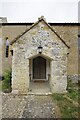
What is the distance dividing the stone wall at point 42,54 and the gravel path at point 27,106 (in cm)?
169

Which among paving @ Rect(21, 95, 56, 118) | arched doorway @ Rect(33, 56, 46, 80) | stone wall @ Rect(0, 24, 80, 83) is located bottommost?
paving @ Rect(21, 95, 56, 118)

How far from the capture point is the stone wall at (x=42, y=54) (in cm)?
1554

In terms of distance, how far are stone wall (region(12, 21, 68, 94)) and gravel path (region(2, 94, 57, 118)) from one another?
1695 mm

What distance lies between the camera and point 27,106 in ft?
37.8

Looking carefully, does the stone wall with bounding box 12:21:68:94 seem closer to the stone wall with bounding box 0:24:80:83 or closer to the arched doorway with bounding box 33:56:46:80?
the arched doorway with bounding box 33:56:46:80

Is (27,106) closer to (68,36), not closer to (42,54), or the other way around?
(42,54)

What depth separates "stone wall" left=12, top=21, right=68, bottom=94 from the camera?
15.5 metres

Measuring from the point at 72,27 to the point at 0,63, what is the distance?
927 centimetres

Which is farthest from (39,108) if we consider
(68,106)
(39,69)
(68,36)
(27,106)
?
(68,36)

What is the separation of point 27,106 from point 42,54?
16.9 ft

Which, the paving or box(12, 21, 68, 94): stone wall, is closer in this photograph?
the paving

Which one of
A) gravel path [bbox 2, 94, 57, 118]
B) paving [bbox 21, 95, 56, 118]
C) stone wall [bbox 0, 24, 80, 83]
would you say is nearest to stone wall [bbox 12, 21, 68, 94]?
gravel path [bbox 2, 94, 57, 118]

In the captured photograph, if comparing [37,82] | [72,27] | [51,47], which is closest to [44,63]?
[37,82]

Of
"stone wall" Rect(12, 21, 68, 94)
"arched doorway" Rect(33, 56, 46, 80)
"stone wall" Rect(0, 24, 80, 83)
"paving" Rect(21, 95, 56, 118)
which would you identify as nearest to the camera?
"paving" Rect(21, 95, 56, 118)
